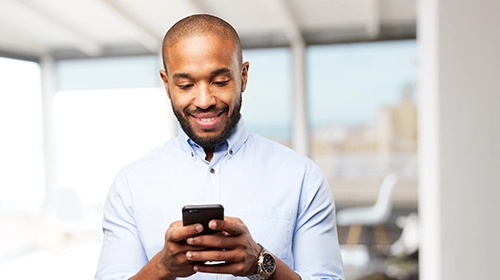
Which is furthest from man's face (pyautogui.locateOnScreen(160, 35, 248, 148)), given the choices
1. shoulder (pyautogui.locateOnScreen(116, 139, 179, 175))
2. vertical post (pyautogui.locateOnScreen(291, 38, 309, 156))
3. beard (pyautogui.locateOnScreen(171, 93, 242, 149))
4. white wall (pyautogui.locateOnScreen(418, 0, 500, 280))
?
vertical post (pyautogui.locateOnScreen(291, 38, 309, 156))

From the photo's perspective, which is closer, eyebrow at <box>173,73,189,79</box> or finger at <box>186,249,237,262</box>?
finger at <box>186,249,237,262</box>

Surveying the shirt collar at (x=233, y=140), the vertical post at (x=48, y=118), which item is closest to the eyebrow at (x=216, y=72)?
the shirt collar at (x=233, y=140)

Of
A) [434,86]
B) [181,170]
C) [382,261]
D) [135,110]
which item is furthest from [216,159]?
[382,261]

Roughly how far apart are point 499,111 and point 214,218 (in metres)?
1.55

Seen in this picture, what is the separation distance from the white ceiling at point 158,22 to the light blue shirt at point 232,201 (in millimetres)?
2666

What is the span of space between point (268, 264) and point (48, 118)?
506cm

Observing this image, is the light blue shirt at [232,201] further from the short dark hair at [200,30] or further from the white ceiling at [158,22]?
the white ceiling at [158,22]

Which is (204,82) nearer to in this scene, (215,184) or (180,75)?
(180,75)

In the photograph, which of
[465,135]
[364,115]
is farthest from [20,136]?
[465,135]

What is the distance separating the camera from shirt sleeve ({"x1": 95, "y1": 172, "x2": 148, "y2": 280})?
3.32ft

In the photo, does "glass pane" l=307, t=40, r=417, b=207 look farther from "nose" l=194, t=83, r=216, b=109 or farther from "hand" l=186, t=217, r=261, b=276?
"hand" l=186, t=217, r=261, b=276

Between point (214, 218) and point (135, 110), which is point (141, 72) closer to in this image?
point (135, 110)

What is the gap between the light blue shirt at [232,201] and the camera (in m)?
1.01

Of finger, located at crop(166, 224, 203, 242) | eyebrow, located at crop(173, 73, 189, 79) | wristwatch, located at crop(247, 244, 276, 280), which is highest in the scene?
eyebrow, located at crop(173, 73, 189, 79)
